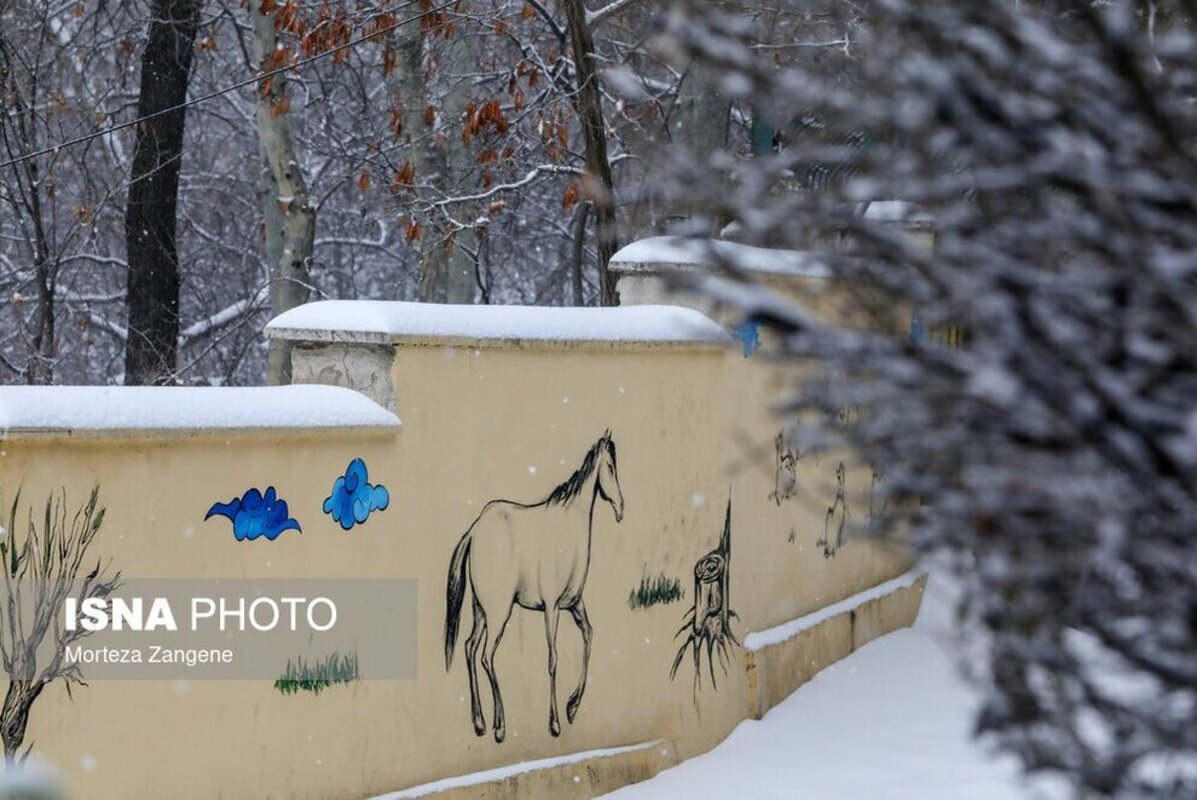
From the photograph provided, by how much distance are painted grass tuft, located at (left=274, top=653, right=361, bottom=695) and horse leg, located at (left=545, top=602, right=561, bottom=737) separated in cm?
115

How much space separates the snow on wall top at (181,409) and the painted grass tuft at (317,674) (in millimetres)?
804

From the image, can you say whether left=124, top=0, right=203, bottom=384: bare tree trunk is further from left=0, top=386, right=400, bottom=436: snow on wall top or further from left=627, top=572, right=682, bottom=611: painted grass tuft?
left=0, top=386, right=400, bottom=436: snow on wall top

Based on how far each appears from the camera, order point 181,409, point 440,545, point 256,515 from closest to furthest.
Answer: point 181,409 → point 256,515 → point 440,545

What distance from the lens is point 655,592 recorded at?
7.63 meters

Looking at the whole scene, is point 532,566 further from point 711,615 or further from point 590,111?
point 590,111

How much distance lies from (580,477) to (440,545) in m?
0.97

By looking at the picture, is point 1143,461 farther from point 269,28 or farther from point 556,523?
point 269,28

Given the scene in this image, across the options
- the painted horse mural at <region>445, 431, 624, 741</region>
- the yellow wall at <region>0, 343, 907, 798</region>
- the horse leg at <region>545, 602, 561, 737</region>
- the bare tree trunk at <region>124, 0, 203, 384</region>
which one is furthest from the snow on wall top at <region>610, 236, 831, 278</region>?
the bare tree trunk at <region>124, 0, 203, 384</region>

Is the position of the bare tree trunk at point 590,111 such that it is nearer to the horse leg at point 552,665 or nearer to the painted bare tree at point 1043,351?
the horse leg at point 552,665

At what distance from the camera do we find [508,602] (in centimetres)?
668

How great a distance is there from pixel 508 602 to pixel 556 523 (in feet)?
1.43

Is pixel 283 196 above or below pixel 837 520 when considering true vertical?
above

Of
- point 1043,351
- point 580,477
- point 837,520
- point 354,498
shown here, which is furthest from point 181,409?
point 837,520

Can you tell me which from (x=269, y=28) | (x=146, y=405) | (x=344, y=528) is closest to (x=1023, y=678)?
(x=146, y=405)
